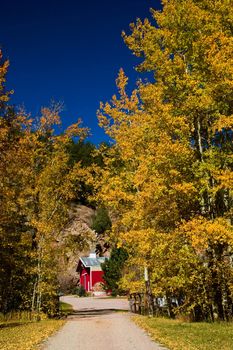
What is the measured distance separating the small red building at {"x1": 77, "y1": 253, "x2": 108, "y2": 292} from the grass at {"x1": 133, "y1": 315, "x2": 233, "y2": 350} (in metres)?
49.7

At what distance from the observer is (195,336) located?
1251cm

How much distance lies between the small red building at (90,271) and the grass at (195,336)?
49655mm

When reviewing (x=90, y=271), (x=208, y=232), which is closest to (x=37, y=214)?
(x=208, y=232)

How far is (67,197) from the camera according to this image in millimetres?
24469

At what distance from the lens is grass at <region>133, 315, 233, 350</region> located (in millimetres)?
10727

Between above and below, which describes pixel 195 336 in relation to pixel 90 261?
below

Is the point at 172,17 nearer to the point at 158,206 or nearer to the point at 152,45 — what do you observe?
the point at 152,45

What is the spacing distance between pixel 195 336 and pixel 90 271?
54328 millimetres

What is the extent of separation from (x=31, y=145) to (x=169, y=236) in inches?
507

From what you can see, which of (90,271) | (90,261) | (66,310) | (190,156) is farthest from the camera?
(90,261)

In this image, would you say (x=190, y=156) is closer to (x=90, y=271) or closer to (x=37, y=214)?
(x=37, y=214)

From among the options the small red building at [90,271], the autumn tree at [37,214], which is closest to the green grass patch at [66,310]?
the autumn tree at [37,214]

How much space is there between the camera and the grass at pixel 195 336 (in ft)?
Result: 35.2

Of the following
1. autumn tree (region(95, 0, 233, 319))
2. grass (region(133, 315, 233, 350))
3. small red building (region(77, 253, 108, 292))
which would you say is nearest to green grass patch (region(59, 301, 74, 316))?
autumn tree (region(95, 0, 233, 319))
